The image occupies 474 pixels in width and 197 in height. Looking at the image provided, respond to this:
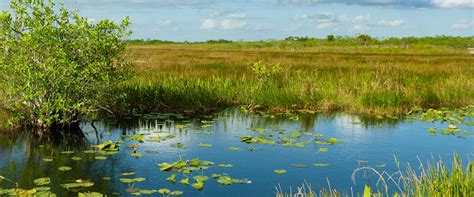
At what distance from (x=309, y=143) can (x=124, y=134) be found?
4.26 metres

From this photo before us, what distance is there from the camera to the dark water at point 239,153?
8102 millimetres

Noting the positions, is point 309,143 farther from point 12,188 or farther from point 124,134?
point 12,188

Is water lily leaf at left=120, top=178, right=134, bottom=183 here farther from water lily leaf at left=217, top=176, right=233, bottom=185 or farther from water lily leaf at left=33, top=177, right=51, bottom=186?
water lily leaf at left=217, top=176, right=233, bottom=185

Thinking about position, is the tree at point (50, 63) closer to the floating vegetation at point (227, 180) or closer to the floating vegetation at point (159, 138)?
the floating vegetation at point (159, 138)

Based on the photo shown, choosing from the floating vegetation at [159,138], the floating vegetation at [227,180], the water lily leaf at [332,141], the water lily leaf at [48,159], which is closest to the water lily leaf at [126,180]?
the floating vegetation at [227,180]

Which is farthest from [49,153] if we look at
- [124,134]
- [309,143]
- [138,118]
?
[309,143]

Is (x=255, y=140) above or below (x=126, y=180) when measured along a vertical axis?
above

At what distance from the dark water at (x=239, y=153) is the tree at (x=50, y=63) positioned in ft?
2.34

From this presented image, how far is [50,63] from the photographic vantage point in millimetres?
→ 11188

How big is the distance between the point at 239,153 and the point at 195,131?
8.23 feet

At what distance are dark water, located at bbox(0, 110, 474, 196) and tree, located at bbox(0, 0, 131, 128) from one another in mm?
714

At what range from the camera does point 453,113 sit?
15359 mm

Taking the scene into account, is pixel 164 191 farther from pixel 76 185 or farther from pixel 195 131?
pixel 195 131

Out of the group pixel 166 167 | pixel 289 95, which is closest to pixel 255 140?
pixel 166 167
